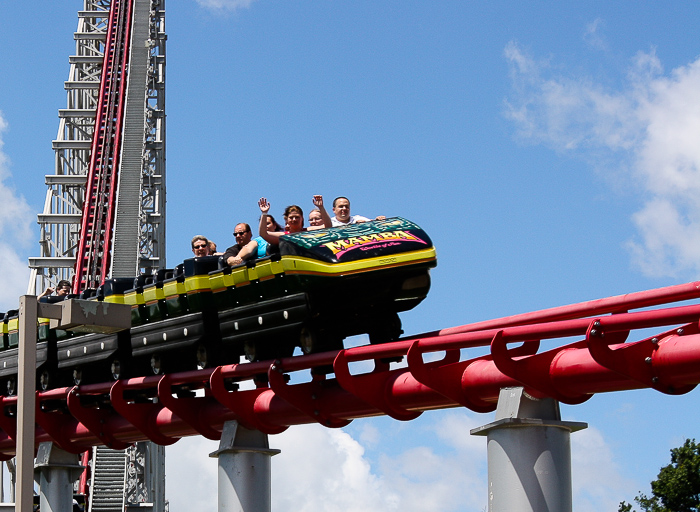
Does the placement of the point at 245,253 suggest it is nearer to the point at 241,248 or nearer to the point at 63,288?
the point at 241,248

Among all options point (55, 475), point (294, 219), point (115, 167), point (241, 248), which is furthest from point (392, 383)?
point (115, 167)

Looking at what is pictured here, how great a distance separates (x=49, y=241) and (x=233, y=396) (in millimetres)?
14703

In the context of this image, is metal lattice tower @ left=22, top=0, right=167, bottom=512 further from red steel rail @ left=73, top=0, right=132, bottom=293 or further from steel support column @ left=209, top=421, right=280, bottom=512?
steel support column @ left=209, top=421, right=280, bottom=512

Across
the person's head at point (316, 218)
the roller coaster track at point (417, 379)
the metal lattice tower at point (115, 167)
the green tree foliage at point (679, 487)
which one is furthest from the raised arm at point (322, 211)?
the green tree foliage at point (679, 487)

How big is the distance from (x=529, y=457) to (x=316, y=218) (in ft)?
9.51

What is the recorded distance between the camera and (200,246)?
9.91 m

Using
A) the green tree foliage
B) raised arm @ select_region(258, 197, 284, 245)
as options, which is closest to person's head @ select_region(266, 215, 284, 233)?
raised arm @ select_region(258, 197, 284, 245)

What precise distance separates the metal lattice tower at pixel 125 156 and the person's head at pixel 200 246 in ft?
39.8

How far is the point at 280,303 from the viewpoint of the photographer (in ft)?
27.9

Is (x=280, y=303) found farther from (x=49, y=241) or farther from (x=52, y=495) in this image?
(x=49, y=241)

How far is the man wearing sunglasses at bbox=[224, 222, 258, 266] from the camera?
902 centimetres

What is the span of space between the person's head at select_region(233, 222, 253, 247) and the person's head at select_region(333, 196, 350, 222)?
0.92 meters

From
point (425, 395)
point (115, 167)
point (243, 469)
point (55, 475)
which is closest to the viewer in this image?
point (425, 395)

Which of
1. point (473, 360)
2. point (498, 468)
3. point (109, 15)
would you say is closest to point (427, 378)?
point (473, 360)
